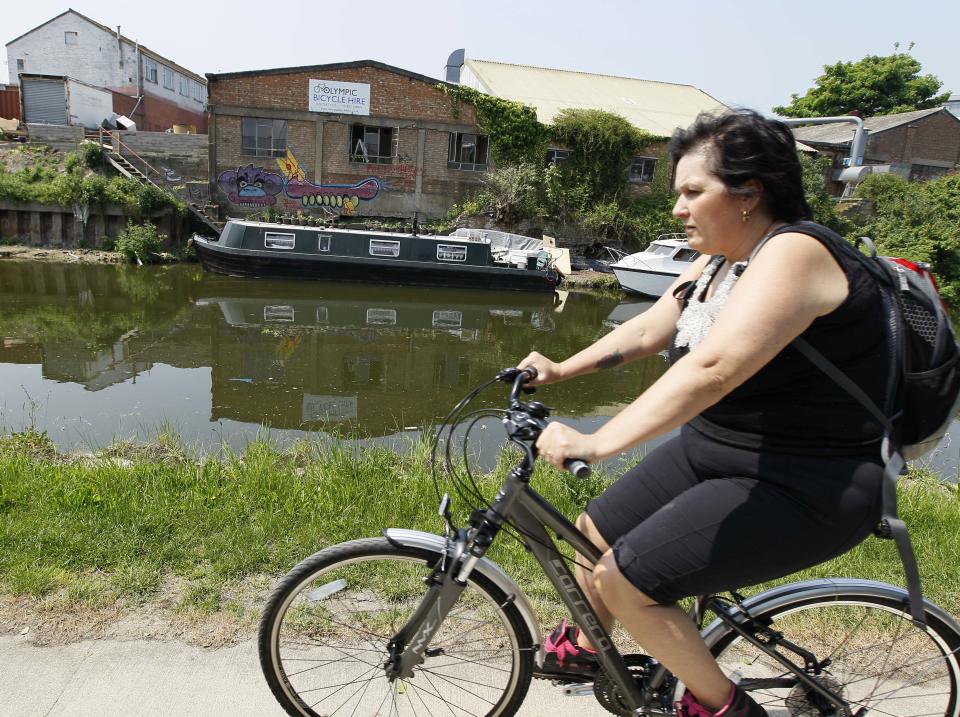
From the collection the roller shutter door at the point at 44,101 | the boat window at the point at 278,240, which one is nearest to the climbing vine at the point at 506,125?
the boat window at the point at 278,240

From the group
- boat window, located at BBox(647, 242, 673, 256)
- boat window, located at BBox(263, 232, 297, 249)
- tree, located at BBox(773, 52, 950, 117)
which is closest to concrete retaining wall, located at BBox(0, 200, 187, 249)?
boat window, located at BBox(263, 232, 297, 249)

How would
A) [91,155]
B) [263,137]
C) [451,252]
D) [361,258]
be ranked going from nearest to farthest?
1. [361,258]
2. [451,252]
3. [91,155]
4. [263,137]

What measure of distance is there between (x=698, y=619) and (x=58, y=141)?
88.0ft

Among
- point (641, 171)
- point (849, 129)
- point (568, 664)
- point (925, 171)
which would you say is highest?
point (849, 129)

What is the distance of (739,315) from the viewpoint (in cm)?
138

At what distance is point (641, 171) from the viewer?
25625 millimetres

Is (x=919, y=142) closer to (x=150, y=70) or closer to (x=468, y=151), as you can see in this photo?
(x=468, y=151)

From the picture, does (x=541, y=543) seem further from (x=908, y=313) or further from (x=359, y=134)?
(x=359, y=134)

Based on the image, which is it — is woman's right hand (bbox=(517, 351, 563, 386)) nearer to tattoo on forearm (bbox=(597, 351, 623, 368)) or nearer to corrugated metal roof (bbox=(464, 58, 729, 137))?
tattoo on forearm (bbox=(597, 351, 623, 368))

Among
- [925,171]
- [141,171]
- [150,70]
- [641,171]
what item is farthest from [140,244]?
[925,171]

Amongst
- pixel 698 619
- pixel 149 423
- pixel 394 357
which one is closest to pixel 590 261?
Result: pixel 394 357

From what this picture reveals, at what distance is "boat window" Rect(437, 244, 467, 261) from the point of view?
58.8 ft

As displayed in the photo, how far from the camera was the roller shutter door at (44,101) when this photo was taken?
26703mm

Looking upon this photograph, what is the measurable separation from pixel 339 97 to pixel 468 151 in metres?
4.89
